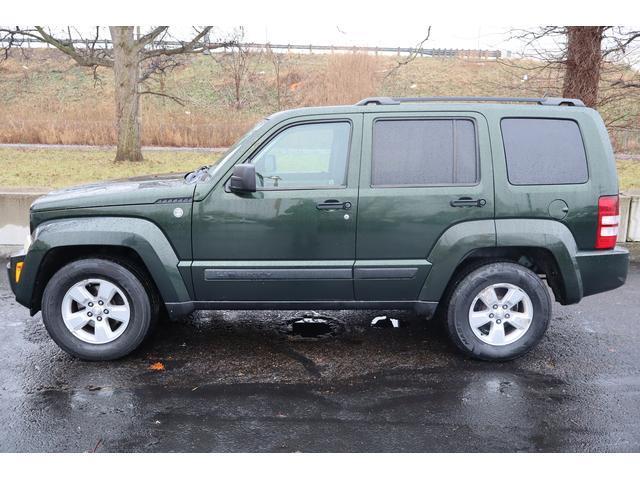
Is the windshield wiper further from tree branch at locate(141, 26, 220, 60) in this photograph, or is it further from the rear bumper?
tree branch at locate(141, 26, 220, 60)

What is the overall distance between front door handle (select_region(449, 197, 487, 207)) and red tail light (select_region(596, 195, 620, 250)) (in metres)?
0.90

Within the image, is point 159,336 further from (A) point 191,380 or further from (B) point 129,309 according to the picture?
(A) point 191,380

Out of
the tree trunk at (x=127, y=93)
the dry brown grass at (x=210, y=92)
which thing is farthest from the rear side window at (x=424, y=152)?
the tree trunk at (x=127, y=93)

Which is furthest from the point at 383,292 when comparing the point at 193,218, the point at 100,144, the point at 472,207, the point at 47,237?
the point at 100,144

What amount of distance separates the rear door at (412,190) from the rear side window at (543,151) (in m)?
0.20

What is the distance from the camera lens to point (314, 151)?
16.0 feet

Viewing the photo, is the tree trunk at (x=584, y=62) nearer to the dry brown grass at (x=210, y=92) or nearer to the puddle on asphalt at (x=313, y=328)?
the dry brown grass at (x=210, y=92)

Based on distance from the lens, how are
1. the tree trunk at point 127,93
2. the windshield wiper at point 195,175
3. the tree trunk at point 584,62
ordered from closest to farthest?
the windshield wiper at point 195,175 < the tree trunk at point 584,62 < the tree trunk at point 127,93

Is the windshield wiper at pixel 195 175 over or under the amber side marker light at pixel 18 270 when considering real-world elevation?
over

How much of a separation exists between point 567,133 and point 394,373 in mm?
2287

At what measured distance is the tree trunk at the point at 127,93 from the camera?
16422mm

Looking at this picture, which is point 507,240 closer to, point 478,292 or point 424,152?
→ point 478,292

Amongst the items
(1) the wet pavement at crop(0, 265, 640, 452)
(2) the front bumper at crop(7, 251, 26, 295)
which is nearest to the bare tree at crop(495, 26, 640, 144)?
(1) the wet pavement at crop(0, 265, 640, 452)

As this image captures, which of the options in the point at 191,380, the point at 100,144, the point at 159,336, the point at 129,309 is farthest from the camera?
the point at 100,144
